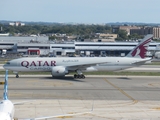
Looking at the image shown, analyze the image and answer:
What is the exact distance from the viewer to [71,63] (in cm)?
6203

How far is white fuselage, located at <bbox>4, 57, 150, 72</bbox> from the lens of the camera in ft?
201

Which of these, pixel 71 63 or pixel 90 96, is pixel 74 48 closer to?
pixel 71 63

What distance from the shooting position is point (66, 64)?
61938 mm

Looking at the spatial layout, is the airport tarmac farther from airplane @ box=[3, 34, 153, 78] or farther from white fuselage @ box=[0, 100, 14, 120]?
white fuselage @ box=[0, 100, 14, 120]

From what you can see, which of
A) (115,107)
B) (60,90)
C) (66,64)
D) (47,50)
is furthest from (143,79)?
(47,50)

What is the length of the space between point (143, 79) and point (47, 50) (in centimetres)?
7360

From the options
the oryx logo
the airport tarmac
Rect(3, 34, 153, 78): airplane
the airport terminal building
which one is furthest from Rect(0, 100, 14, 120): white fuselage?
the airport terminal building

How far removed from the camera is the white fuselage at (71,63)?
201ft

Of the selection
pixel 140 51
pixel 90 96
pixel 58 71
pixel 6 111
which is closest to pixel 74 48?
pixel 140 51

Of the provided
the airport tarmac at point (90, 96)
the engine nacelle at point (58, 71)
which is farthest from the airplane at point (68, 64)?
the airport tarmac at point (90, 96)

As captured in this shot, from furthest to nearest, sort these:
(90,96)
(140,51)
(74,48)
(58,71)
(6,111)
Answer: (74,48)
(140,51)
(58,71)
(90,96)
(6,111)

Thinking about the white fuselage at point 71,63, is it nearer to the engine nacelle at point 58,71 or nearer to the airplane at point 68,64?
the airplane at point 68,64

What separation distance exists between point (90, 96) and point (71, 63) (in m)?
18.2

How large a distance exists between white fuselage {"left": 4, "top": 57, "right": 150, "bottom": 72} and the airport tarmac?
5.23ft
